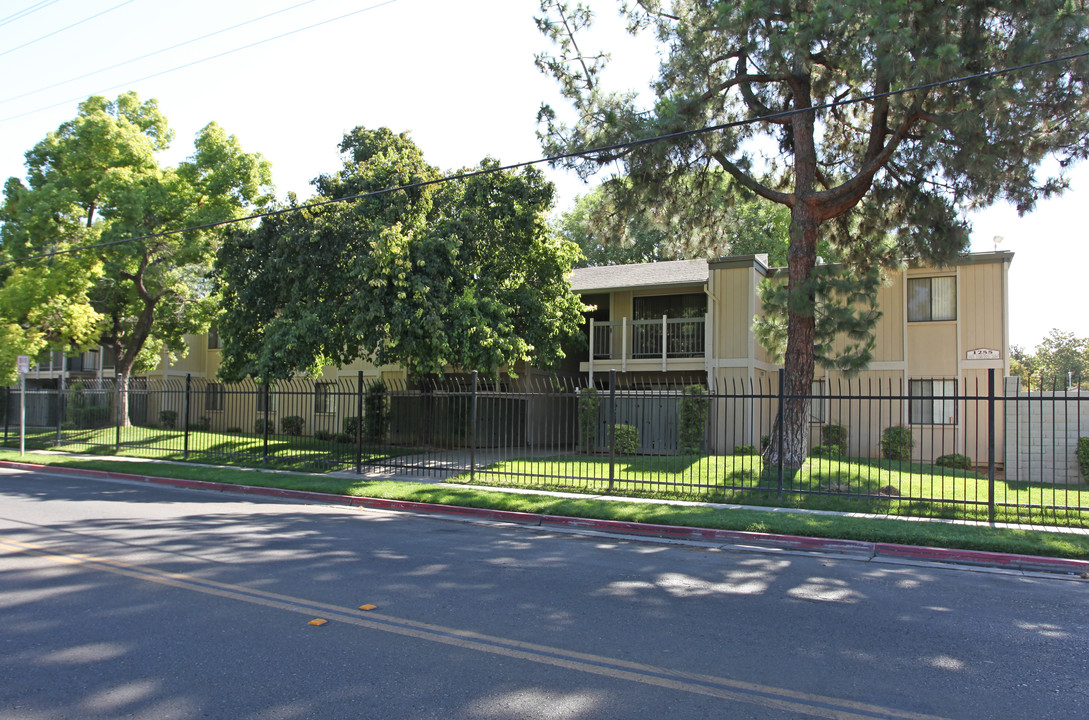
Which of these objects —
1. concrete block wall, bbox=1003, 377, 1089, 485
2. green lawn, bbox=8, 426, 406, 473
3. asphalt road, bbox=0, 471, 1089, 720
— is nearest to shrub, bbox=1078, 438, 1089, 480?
concrete block wall, bbox=1003, 377, 1089, 485

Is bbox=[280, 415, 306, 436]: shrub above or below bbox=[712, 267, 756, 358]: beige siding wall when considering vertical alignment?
below

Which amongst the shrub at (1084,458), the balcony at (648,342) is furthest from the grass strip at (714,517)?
the balcony at (648,342)

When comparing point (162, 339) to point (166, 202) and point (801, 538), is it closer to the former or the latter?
point (166, 202)

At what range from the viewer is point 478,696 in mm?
4141

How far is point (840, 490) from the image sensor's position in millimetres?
12594

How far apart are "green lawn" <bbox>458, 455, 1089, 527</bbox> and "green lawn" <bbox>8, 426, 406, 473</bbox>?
4.68 meters

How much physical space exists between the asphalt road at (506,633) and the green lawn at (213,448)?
878 centimetres

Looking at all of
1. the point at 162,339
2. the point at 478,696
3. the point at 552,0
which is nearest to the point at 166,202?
the point at 162,339

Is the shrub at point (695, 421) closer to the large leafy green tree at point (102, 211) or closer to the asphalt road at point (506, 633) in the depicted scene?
the asphalt road at point (506, 633)

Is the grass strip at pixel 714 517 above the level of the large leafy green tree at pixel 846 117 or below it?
below

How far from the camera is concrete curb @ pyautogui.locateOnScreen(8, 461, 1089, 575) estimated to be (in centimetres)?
870

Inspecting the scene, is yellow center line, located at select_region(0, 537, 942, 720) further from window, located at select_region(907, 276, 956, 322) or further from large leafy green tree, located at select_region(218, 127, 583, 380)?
window, located at select_region(907, 276, 956, 322)

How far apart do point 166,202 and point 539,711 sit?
79.4 feet

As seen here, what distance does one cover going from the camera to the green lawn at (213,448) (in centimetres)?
1778
